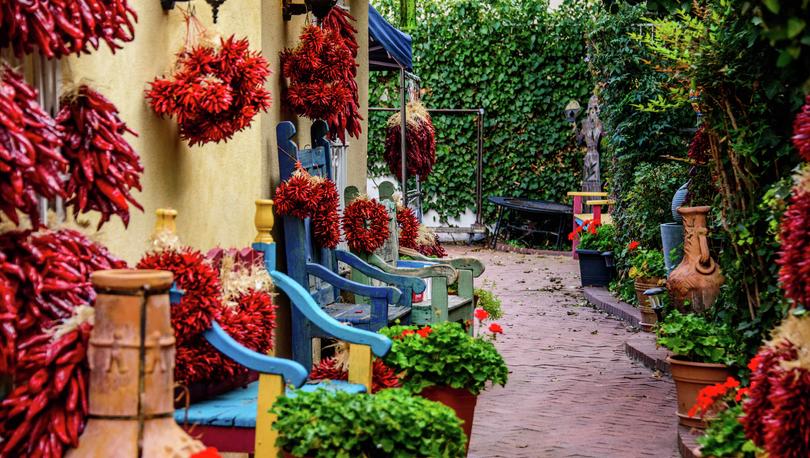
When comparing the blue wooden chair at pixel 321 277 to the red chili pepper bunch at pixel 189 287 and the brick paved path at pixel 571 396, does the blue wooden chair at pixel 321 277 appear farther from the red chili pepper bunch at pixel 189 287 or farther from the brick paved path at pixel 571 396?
the red chili pepper bunch at pixel 189 287

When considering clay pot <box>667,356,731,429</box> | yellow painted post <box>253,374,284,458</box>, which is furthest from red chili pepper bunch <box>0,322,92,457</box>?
clay pot <box>667,356,731,429</box>

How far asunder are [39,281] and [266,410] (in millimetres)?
1156

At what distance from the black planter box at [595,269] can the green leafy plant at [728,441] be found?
27.5 feet

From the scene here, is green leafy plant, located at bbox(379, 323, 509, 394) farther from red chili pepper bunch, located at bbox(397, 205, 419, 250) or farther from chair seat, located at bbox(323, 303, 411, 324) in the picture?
red chili pepper bunch, located at bbox(397, 205, 419, 250)

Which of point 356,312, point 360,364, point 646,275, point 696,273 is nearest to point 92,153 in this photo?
point 360,364

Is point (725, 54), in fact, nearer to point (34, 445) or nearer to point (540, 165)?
point (34, 445)

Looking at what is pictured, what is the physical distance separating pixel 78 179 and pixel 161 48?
4.61 ft

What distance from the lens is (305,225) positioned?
5801 millimetres

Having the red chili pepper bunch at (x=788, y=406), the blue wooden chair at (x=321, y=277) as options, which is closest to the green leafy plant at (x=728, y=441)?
the red chili pepper bunch at (x=788, y=406)

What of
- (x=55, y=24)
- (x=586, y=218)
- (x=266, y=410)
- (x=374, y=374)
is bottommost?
(x=374, y=374)

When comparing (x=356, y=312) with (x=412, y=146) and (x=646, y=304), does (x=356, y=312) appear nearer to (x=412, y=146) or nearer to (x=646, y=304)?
(x=646, y=304)

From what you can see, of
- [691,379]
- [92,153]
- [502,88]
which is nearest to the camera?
[92,153]

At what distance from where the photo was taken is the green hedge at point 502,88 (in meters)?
17.8

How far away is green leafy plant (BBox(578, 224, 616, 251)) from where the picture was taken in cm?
1226
